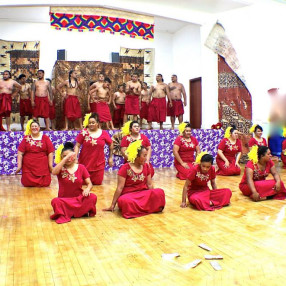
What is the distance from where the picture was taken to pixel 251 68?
8.80 m

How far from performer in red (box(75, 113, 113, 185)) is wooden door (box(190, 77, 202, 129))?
5650mm

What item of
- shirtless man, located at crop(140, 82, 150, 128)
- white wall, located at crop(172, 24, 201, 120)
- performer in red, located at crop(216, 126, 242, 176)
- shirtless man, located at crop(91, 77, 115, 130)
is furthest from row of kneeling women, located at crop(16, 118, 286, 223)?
white wall, located at crop(172, 24, 201, 120)

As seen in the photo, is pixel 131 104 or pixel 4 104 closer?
pixel 4 104

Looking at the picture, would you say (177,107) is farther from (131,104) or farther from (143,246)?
(143,246)

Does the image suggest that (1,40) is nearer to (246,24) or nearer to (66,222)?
(246,24)

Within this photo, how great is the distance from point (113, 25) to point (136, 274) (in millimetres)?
6801

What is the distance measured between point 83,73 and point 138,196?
23.3ft

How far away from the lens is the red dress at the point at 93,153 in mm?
5719

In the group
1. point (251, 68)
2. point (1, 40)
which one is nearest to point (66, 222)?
point (251, 68)

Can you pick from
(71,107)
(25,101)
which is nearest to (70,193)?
(71,107)

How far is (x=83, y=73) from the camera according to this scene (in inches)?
407

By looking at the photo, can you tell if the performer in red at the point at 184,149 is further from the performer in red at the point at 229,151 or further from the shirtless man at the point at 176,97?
the shirtless man at the point at 176,97

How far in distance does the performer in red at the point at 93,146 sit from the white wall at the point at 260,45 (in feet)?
14.6

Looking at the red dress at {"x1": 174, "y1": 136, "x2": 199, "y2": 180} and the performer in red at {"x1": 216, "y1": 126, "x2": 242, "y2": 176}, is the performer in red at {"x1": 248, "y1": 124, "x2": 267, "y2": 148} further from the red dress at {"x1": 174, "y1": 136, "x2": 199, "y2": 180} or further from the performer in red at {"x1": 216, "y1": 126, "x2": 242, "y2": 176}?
the red dress at {"x1": 174, "y1": 136, "x2": 199, "y2": 180}
